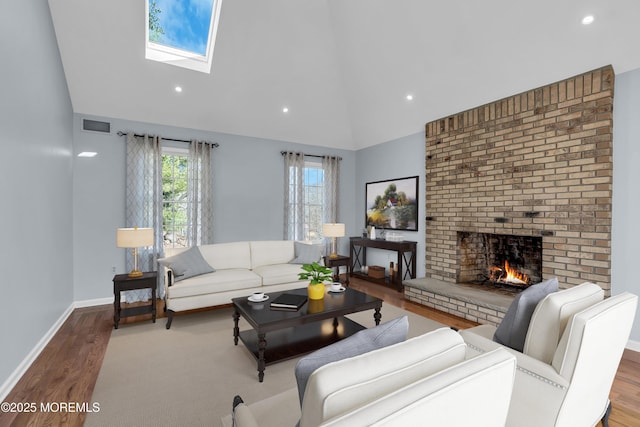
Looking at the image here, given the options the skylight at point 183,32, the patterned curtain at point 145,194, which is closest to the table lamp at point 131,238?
the patterned curtain at point 145,194

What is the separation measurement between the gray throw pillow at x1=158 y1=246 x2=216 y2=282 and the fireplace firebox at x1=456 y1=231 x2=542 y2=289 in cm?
373

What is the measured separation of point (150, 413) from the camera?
6.72ft

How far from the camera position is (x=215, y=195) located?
5.32 meters

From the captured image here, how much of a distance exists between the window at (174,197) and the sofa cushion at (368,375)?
4771 mm

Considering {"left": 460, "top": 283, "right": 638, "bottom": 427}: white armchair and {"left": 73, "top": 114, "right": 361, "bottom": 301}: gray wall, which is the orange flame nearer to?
{"left": 460, "top": 283, "right": 638, "bottom": 427}: white armchair

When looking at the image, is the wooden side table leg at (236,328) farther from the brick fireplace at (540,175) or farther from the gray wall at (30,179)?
the brick fireplace at (540,175)

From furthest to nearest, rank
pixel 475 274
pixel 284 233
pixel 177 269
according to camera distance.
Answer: pixel 284 233 → pixel 475 274 → pixel 177 269

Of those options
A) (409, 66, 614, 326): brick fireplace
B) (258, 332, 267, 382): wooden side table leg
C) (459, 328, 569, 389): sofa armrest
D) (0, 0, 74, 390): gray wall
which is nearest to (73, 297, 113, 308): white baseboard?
(0, 0, 74, 390): gray wall

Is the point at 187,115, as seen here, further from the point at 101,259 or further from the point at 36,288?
the point at 36,288

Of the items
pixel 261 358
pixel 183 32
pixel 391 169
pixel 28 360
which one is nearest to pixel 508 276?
pixel 391 169

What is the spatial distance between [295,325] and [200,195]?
11.0 ft

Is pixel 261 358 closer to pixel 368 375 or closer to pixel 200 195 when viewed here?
pixel 368 375

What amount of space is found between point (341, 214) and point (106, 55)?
483cm

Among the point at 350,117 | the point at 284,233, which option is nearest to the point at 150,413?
the point at 284,233
